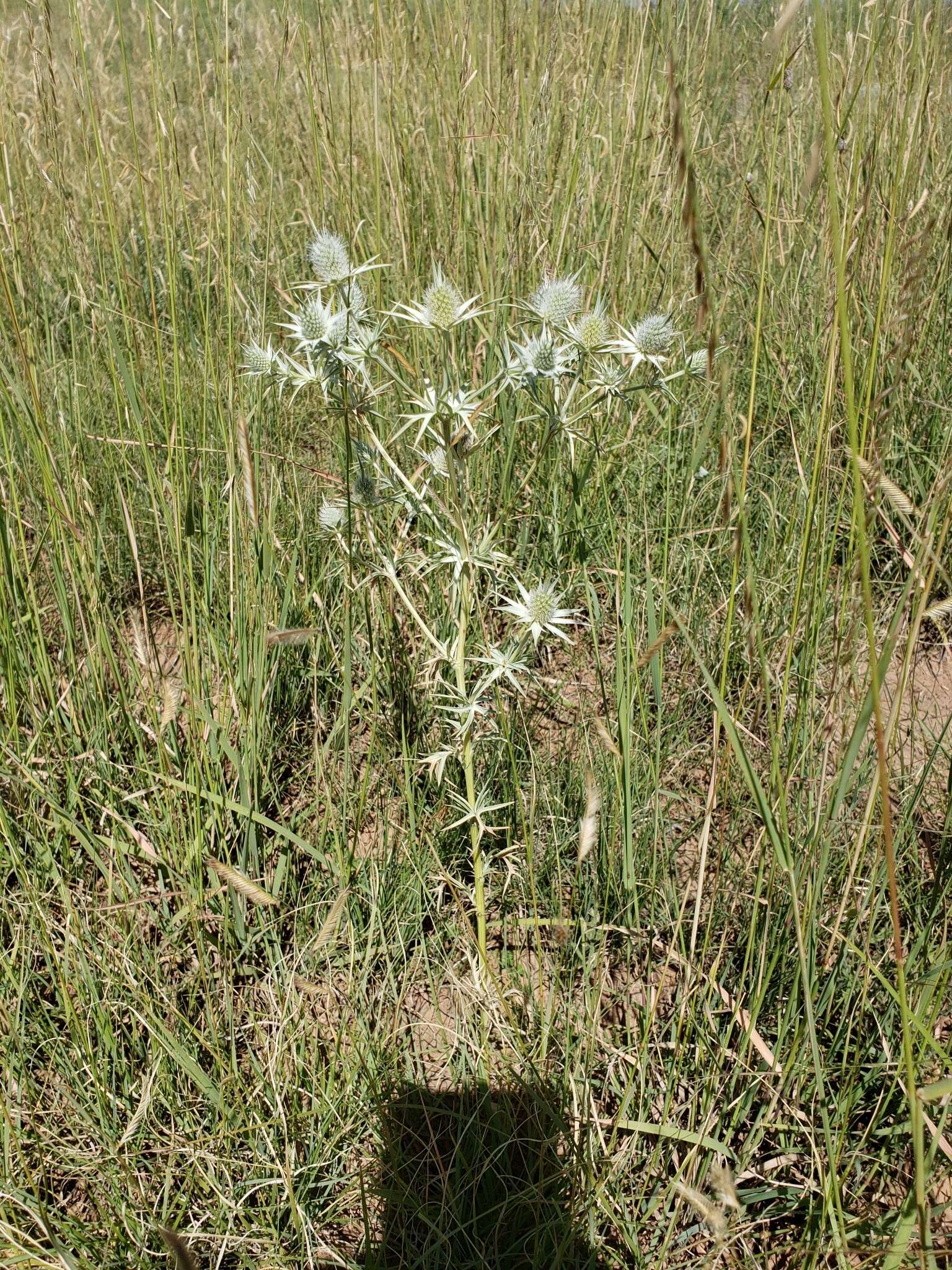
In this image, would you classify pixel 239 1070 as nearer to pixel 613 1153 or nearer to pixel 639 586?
pixel 613 1153

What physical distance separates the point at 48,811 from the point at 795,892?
125 cm

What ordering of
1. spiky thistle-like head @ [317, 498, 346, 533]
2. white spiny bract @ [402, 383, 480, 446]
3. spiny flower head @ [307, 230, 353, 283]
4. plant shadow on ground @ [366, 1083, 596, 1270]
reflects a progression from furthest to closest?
1. spiky thistle-like head @ [317, 498, 346, 533]
2. spiny flower head @ [307, 230, 353, 283]
3. white spiny bract @ [402, 383, 480, 446]
4. plant shadow on ground @ [366, 1083, 596, 1270]

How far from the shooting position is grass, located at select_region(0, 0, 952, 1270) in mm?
1170

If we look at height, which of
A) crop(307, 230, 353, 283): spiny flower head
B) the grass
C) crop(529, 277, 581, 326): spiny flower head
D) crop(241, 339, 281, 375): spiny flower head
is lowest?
the grass

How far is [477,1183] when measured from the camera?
1.18 m

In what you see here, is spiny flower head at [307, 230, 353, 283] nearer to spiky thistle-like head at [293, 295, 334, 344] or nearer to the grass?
spiky thistle-like head at [293, 295, 334, 344]

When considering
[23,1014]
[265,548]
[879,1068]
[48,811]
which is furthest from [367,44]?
[879,1068]

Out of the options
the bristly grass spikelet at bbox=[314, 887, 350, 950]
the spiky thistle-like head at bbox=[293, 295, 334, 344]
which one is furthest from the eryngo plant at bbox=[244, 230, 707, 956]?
the bristly grass spikelet at bbox=[314, 887, 350, 950]

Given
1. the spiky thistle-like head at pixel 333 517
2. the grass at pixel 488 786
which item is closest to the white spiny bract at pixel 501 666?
the grass at pixel 488 786

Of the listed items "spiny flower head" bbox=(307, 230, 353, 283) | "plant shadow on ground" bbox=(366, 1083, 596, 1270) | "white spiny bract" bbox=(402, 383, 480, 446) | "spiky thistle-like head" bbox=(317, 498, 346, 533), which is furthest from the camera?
"spiky thistle-like head" bbox=(317, 498, 346, 533)

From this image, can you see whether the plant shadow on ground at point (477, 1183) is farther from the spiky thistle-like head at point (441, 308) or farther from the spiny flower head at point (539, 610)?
the spiky thistle-like head at point (441, 308)

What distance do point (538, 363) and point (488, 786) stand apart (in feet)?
2.37

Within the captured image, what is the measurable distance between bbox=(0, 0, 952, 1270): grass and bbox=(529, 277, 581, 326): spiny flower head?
0.09 m

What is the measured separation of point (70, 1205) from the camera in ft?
4.16
